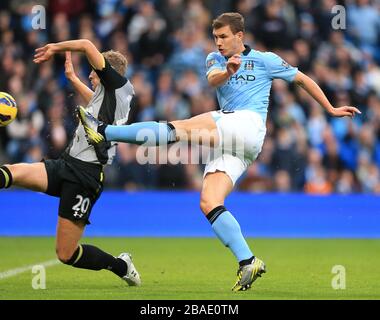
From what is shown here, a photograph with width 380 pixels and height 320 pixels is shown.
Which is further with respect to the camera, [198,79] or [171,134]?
[198,79]

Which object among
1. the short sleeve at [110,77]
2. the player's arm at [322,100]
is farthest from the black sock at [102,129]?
the player's arm at [322,100]

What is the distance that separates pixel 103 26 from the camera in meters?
17.4

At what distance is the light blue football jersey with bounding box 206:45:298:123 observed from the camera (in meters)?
8.66

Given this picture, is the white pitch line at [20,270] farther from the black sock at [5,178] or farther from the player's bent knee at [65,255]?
the black sock at [5,178]

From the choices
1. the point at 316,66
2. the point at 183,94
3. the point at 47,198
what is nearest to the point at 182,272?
the point at 47,198

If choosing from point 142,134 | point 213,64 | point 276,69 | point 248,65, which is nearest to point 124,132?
point 142,134

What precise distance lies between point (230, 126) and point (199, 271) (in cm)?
251

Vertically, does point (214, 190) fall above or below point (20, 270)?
above

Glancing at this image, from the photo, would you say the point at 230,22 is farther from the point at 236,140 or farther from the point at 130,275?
the point at 130,275

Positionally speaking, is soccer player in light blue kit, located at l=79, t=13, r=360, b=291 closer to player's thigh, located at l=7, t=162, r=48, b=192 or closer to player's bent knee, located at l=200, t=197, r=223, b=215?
player's bent knee, located at l=200, t=197, r=223, b=215

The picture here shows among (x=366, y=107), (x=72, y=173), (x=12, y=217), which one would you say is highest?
(x=366, y=107)

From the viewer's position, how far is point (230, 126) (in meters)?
8.35
